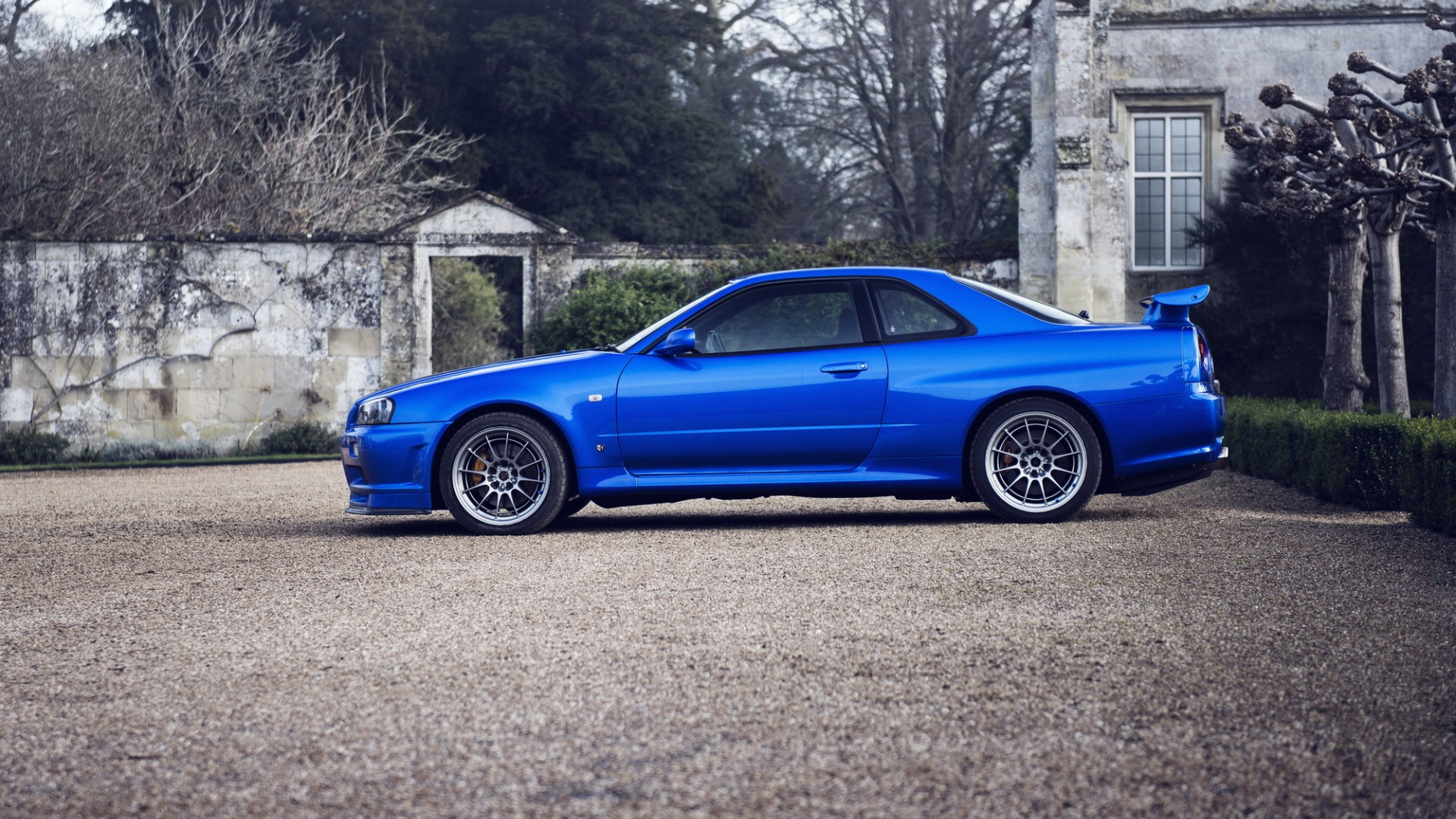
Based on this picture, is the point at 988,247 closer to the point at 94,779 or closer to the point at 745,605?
the point at 745,605

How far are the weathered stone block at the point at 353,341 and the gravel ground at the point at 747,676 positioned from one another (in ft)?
32.7

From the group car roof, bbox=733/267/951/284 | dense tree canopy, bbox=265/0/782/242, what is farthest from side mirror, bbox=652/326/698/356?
dense tree canopy, bbox=265/0/782/242

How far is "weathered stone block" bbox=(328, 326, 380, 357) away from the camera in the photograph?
17.3 m

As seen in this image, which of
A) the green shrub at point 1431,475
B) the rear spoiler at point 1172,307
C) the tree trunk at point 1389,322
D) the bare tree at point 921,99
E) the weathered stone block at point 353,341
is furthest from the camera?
the bare tree at point 921,99

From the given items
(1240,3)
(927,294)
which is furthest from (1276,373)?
(927,294)

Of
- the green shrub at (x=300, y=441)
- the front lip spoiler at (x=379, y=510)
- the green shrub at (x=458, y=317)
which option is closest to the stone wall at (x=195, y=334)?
the green shrub at (x=300, y=441)

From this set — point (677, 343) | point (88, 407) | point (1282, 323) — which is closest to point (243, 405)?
point (88, 407)

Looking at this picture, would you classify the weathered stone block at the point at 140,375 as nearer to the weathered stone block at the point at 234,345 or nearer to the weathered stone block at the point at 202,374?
the weathered stone block at the point at 202,374

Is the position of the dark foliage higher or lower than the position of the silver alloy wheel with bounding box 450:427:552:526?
higher

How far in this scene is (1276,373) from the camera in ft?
55.1

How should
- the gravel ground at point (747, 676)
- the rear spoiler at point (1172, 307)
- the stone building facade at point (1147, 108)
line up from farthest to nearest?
the stone building facade at point (1147, 108) < the rear spoiler at point (1172, 307) < the gravel ground at point (747, 676)

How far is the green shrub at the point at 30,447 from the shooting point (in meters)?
16.5

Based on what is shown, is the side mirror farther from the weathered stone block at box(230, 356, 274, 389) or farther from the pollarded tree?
the weathered stone block at box(230, 356, 274, 389)

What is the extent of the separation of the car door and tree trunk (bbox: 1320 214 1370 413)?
6.48 meters
